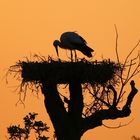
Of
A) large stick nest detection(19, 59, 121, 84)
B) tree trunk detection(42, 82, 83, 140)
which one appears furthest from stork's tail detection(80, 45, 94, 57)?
tree trunk detection(42, 82, 83, 140)

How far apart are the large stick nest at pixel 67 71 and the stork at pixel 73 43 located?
315 centimetres

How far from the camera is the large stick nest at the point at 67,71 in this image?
16623 mm

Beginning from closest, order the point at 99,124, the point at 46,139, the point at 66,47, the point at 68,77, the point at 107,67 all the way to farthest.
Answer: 1. the point at 99,124
2. the point at 68,77
3. the point at 107,67
4. the point at 66,47
5. the point at 46,139

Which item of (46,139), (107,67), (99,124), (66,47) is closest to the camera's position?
(99,124)

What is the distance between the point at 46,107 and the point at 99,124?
4.80ft

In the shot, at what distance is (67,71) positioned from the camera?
17.0 meters

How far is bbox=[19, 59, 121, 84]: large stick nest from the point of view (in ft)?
54.5

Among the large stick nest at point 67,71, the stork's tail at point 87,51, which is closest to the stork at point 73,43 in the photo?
the stork's tail at point 87,51

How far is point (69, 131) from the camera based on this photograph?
588 inches

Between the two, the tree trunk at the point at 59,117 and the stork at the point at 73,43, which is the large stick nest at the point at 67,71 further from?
the stork at the point at 73,43

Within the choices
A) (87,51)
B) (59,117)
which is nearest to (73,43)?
(87,51)

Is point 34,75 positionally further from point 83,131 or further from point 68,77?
point 83,131

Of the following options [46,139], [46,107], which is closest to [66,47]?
[46,139]

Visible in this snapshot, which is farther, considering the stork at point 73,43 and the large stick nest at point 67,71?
the stork at point 73,43
